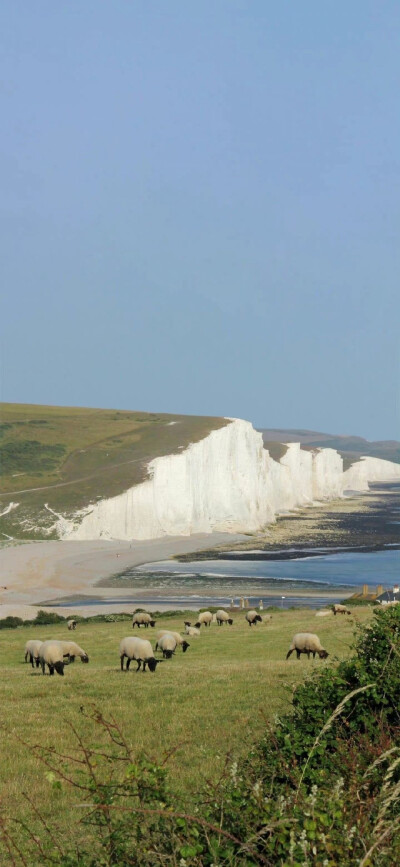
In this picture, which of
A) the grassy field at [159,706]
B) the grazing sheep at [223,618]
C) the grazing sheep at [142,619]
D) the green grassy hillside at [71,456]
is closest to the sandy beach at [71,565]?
the green grassy hillside at [71,456]

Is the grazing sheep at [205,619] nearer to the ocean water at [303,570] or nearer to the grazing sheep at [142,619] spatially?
the grazing sheep at [142,619]

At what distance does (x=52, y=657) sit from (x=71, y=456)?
130 metres

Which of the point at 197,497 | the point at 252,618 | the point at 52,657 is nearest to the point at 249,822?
the point at 52,657

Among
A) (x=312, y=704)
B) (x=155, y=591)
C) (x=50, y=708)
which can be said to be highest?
(x=312, y=704)

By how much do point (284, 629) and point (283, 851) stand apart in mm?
32333

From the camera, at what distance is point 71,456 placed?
6068 inches

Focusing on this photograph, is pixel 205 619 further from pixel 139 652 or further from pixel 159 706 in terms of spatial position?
pixel 159 706

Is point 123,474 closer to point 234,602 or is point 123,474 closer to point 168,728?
point 234,602

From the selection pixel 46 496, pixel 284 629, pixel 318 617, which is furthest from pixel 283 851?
pixel 46 496

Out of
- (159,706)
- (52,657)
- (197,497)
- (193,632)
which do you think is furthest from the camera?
(197,497)

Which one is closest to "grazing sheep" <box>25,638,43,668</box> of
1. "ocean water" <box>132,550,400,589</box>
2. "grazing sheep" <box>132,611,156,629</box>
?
"grazing sheep" <box>132,611,156,629</box>

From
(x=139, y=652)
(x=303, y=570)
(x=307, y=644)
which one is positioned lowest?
(x=303, y=570)

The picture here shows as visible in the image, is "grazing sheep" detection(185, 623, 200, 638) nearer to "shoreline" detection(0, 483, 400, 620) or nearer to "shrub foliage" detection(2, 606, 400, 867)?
"shoreline" detection(0, 483, 400, 620)

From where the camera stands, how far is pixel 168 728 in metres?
15.9
